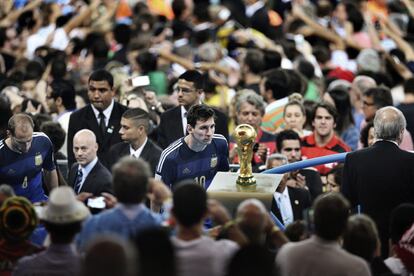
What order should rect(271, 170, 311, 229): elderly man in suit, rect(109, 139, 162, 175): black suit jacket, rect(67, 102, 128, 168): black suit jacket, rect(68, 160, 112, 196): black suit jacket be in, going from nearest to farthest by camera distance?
rect(68, 160, 112, 196): black suit jacket
rect(271, 170, 311, 229): elderly man in suit
rect(109, 139, 162, 175): black suit jacket
rect(67, 102, 128, 168): black suit jacket

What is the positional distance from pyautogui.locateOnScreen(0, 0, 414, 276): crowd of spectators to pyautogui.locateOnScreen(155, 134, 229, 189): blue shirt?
0.04 feet

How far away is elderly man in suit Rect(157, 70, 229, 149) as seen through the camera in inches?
538

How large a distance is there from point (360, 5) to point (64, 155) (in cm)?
995

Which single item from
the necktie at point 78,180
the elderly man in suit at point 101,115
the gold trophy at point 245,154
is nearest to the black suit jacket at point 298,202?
the gold trophy at point 245,154

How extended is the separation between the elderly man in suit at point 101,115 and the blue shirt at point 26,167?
4.99 feet

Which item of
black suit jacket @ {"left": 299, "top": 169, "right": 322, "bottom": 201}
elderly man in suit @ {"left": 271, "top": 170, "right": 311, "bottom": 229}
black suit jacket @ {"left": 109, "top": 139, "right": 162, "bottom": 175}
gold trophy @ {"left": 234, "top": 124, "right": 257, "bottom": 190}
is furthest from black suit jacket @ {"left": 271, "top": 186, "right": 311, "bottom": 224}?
gold trophy @ {"left": 234, "top": 124, "right": 257, "bottom": 190}

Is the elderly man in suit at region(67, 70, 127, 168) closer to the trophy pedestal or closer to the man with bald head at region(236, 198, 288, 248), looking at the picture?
the trophy pedestal

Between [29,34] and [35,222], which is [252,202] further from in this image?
[29,34]

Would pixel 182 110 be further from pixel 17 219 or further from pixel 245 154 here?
pixel 17 219

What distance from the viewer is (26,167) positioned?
40.2 ft

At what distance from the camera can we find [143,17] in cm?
2195

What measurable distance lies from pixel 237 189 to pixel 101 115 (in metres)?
3.54

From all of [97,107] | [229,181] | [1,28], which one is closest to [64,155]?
[97,107]

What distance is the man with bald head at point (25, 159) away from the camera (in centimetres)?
1212
